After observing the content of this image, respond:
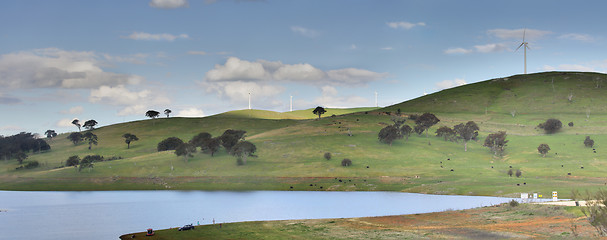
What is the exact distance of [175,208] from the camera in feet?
367

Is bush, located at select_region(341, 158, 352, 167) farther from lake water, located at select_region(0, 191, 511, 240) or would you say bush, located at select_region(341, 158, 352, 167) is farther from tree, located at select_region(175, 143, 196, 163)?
tree, located at select_region(175, 143, 196, 163)

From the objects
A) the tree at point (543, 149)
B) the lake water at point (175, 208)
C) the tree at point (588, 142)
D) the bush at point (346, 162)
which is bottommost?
the lake water at point (175, 208)

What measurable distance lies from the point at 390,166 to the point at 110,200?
81040 millimetres

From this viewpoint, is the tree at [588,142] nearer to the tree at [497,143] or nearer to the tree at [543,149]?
the tree at [543,149]

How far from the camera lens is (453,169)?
161750mm

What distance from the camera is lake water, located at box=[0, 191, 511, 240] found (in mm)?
88000

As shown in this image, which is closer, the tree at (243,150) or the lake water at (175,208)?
the lake water at (175,208)

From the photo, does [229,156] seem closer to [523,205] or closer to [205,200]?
[205,200]

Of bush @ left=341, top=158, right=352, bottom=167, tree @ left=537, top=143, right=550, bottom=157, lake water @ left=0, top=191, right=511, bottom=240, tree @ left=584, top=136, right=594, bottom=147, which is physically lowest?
lake water @ left=0, top=191, right=511, bottom=240

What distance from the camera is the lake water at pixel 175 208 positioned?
8800cm

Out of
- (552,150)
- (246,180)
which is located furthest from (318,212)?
(552,150)

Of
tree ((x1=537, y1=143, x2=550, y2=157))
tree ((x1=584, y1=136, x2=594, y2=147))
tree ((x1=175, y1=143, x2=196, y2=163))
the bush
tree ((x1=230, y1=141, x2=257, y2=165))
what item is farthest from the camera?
tree ((x1=175, y1=143, x2=196, y2=163))

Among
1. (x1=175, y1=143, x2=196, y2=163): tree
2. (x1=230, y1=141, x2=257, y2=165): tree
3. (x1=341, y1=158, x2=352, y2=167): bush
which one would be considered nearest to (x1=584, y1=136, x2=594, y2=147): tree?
(x1=341, y1=158, x2=352, y2=167): bush

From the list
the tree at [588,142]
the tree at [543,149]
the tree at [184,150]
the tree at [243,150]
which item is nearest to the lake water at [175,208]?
the tree at [243,150]
